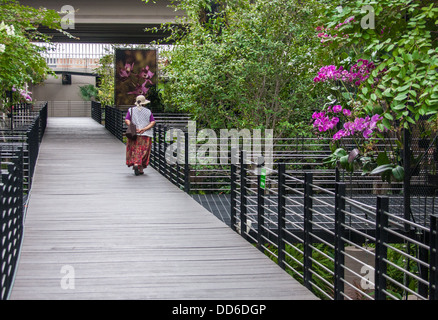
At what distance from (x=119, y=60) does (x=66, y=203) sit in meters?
16.3

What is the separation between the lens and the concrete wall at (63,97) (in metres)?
53.7

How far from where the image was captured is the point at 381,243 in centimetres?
459

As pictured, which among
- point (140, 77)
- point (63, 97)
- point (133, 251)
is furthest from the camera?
point (63, 97)

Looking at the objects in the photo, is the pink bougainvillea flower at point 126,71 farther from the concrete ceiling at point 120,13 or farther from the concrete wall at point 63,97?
the concrete wall at point 63,97

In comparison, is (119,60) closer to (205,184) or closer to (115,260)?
(205,184)

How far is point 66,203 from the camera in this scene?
1027 centimetres

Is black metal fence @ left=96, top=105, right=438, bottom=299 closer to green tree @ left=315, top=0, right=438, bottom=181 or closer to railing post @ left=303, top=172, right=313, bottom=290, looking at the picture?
railing post @ left=303, top=172, right=313, bottom=290

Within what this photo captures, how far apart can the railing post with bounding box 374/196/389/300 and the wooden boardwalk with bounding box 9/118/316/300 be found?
0.87 meters

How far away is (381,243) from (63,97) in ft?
170

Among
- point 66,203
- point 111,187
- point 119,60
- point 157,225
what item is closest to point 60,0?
point 119,60

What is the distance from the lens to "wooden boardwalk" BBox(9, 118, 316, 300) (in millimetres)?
5582

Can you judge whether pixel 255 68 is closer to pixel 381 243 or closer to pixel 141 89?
pixel 381 243

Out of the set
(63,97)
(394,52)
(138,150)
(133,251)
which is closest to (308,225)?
(394,52)

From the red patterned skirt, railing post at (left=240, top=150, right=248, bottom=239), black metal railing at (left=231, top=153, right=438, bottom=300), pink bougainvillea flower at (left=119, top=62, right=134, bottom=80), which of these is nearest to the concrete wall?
pink bougainvillea flower at (left=119, top=62, right=134, bottom=80)
